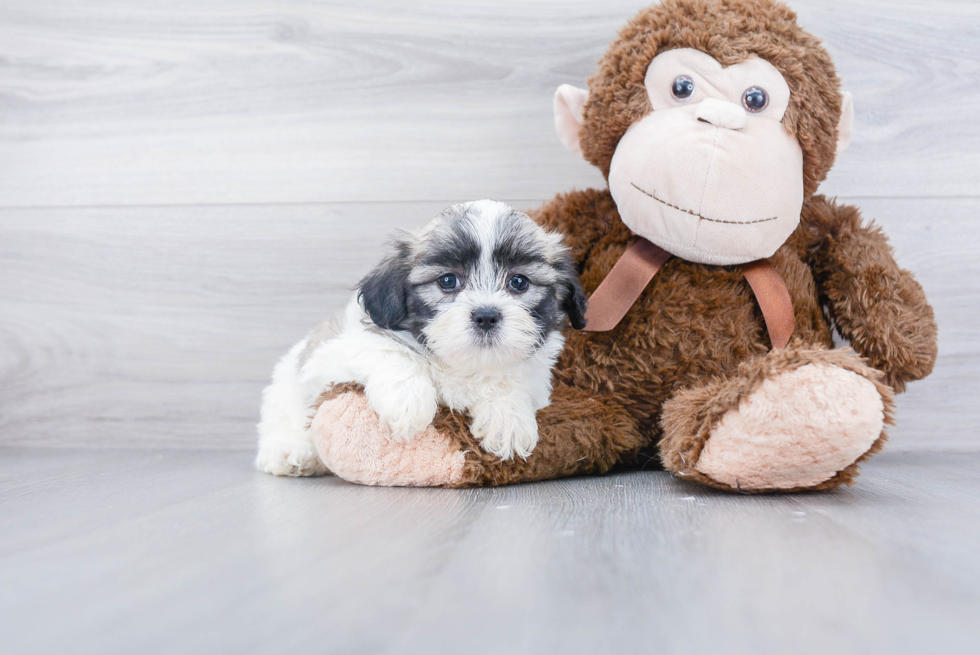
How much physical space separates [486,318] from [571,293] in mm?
234

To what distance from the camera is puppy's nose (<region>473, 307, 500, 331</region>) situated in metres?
1.19

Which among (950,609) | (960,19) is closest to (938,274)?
(960,19)

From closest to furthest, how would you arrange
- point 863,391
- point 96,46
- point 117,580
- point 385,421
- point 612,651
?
1. point 612,651
2. point 117,580
3. point 863,391
4. point 385,421
5. point 96,46

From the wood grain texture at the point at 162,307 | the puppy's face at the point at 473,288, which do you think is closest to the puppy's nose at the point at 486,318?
the puppy's face at the point at 473,288

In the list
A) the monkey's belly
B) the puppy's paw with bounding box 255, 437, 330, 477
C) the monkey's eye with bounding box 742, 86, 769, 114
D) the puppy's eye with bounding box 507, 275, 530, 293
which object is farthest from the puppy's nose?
the monkey's eye with bounding box 742, 86, 769, 114

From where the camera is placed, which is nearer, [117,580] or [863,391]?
[117,580]

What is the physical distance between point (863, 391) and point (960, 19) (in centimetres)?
124

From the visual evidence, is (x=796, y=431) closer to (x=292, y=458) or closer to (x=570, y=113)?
(x=570, y=113)

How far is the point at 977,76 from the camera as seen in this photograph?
1767 mm

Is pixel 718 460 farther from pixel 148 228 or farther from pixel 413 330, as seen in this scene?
pixel 148 228

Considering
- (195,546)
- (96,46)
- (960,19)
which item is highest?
(960,19)

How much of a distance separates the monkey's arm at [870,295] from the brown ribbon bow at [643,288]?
0.44 feet

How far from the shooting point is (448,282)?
1272 millimetres

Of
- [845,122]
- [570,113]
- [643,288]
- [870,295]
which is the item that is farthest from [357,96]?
[870,295]
